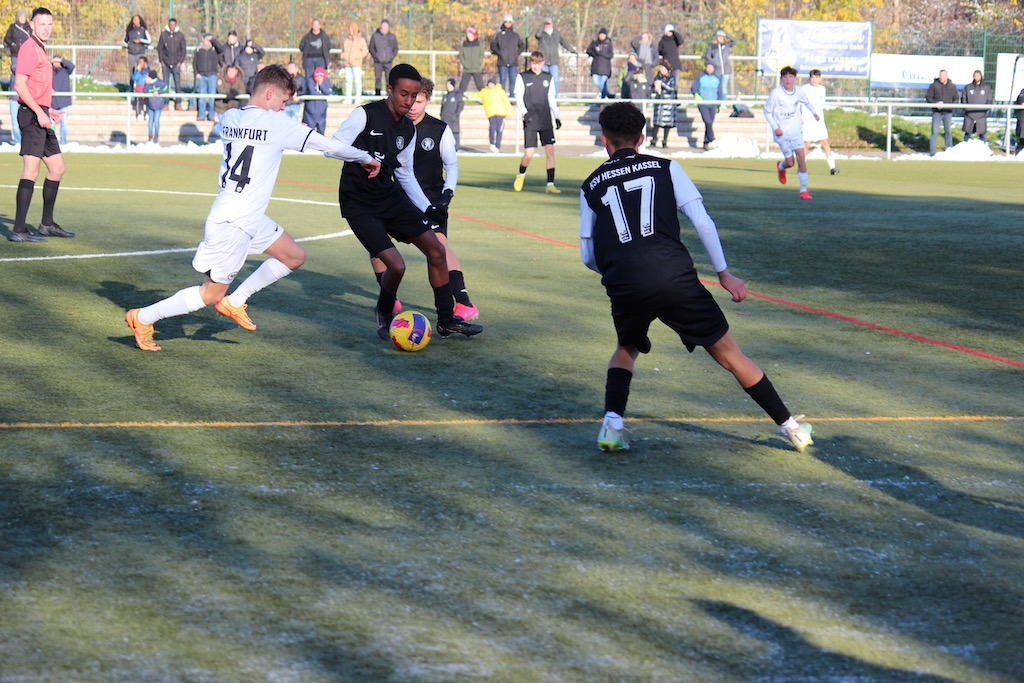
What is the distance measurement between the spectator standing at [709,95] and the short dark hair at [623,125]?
2563 centimetres

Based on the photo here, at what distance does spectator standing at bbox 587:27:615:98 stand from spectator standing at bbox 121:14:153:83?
10.9 meters

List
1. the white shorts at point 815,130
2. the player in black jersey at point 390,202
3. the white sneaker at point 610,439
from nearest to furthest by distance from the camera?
1. the white sneaker at point 610,439
2. the player in black jersey at point 390,202
3. the white shorts at point 815,130

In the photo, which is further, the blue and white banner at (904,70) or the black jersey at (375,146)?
the blue and white banner at (904,70)

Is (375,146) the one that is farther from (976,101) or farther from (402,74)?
(976,101)

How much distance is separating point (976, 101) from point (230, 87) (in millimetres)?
18641

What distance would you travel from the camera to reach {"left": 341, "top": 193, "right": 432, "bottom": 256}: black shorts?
26.6ft

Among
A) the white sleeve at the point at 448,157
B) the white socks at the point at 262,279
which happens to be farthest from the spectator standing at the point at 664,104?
the white socks at the point at 262,279

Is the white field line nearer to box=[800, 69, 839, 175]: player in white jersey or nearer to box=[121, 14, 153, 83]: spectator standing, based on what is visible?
box=[800, 69, 839, 175]: player in white jersey

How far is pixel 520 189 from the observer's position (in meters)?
19.8

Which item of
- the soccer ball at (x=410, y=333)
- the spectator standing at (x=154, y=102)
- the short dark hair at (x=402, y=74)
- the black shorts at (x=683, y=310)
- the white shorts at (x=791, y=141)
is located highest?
the spectator standing at (x=154, y=102)

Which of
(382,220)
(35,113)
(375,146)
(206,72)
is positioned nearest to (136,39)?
(206,72)

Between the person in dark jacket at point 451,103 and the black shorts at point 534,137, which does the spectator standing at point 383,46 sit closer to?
the person in dark jacket at point 451,103

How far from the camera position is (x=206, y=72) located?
97.2 ft

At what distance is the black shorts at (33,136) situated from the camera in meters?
11.4
